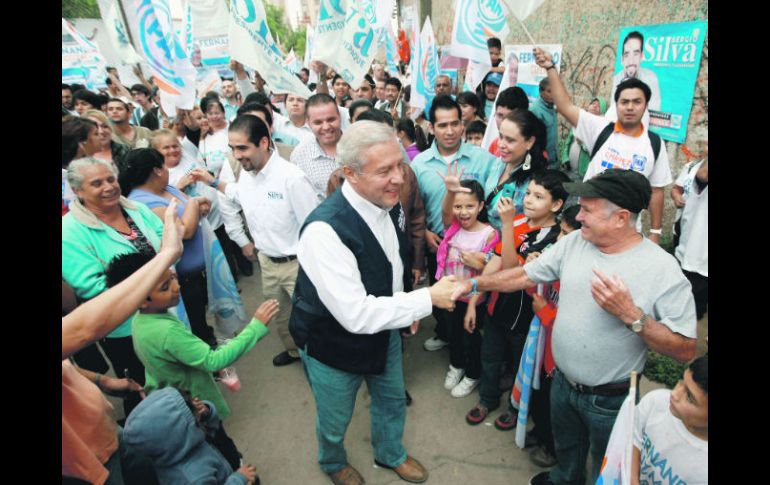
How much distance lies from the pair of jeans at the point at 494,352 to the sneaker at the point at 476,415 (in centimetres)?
4

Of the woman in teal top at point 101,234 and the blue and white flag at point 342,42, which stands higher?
the blue and white flag at point 342,42

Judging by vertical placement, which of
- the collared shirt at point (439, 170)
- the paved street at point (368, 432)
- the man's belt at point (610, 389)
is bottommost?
the paved street at point (368, 432)

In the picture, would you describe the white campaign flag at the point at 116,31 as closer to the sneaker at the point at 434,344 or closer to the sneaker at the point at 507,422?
the sneaker at the point at 434,344

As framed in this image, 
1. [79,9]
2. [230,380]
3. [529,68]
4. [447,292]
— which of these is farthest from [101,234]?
[79,9]

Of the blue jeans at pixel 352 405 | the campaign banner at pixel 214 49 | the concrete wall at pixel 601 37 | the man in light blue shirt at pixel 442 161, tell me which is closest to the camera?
the blue jeans at pixel 352 405

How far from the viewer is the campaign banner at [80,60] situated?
7.63 meters

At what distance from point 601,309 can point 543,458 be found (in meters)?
1.40

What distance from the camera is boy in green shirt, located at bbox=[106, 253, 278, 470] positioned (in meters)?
2.19

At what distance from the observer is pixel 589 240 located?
1933mm

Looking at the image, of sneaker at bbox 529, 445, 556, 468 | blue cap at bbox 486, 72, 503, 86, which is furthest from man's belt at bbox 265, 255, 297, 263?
blue cap at bbox 486, 72, 503, 86

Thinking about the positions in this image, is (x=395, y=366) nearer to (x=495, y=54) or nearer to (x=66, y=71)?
(x=495, y=54)

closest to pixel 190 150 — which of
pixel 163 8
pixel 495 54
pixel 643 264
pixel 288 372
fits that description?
pixel 163 8

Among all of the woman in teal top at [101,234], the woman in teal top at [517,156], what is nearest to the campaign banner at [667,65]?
the woman in teal top at [517,156]

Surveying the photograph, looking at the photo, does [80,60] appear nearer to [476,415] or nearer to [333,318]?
[333,318]
